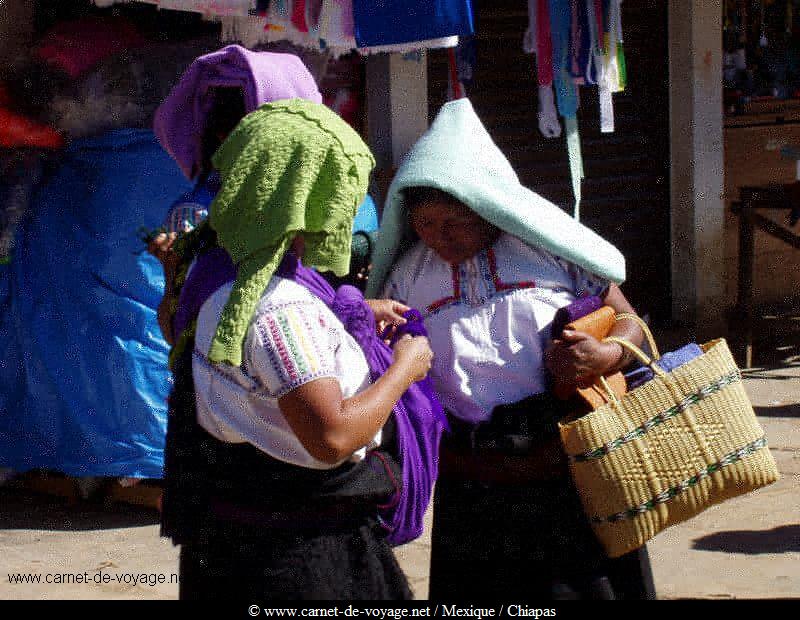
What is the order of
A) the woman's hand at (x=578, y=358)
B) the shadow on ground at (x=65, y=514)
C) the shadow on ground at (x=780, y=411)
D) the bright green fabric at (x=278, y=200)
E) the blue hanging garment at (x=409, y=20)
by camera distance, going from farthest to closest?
the shadow on ground at (x=780, y=411)
the shadow on ground at (x=65, y=514)
the blue hanging garment at (x=409, y=20)
the woman's hand at (x=578, y=358)
the bright green fabric at (x=278, y=200)

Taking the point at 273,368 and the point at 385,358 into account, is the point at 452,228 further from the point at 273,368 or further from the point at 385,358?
the point at 273,368

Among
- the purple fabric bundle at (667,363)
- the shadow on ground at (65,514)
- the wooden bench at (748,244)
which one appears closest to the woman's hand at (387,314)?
the purple fabric bundle at (667,363)

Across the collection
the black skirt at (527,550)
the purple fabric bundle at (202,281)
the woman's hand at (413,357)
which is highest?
the purple fabric bundle at (202,281)

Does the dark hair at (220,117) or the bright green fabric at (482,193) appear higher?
the dark hair at (220,117)

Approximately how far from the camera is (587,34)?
5.94m

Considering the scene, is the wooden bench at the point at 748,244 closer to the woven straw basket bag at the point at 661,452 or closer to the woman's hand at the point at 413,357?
the woven straw basket bag at the point at 661,452

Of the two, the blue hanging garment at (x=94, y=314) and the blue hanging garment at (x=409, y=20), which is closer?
the blue hanging garment at (x=409, y=20)

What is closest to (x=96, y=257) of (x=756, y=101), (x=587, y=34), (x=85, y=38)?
(x=85, y=38)

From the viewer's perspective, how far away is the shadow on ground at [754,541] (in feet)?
14.8

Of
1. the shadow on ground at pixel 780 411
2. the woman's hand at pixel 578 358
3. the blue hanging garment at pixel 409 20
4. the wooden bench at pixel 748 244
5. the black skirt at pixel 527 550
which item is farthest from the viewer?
the wooden bench at pixel 748 244

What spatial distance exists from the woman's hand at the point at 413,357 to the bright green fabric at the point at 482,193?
0.44 meters

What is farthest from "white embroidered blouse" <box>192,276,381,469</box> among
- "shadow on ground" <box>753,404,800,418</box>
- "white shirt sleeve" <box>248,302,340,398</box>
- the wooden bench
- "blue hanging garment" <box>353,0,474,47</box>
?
the wooden bench

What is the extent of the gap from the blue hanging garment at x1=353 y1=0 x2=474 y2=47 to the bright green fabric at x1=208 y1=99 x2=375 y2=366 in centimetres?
271

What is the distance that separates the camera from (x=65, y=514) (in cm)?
517
